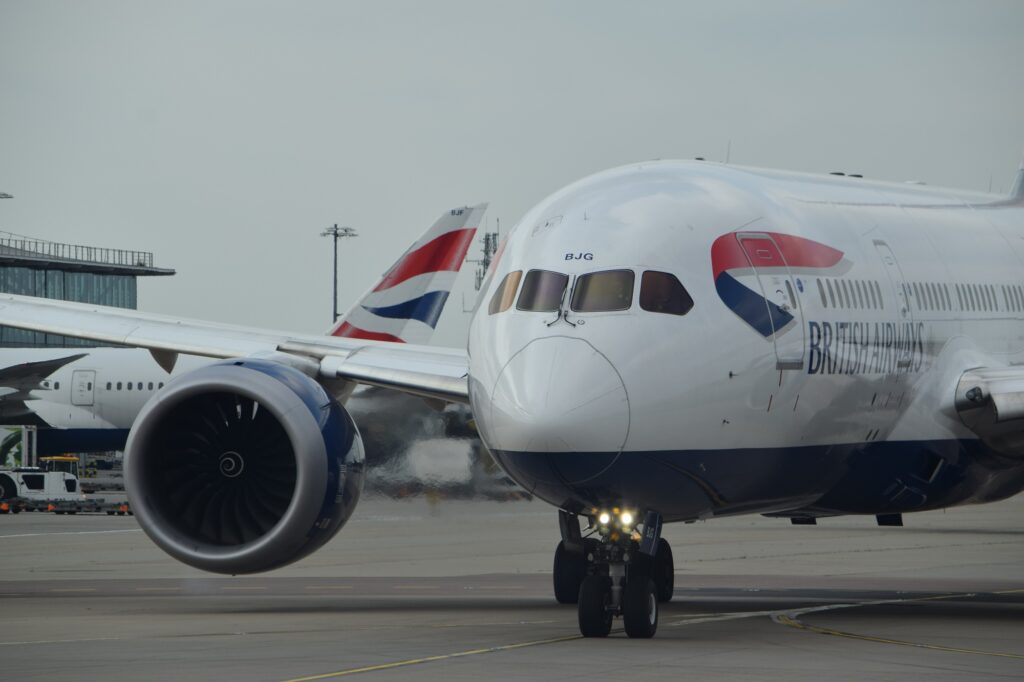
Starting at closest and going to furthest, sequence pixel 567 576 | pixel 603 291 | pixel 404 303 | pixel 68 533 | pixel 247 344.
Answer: pixel 603 291 → pixel 567 576 → pixel 247 344 → pixel 68 533 → pixel 404 303

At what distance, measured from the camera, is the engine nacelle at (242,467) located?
17438mm

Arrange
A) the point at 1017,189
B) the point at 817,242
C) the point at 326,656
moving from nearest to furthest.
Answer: the point at 326,656, the point at 817,242, the point at 1017,189

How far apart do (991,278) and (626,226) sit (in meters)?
6.36

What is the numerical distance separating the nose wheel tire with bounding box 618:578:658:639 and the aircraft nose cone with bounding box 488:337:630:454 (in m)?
1.37

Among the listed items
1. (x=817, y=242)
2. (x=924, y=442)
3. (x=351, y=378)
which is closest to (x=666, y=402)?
(x=817, y=242)

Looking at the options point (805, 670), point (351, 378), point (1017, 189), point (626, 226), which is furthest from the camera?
point (1017, 189)

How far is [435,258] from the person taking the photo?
133ft

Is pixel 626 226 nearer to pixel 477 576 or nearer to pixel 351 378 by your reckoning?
pixel 351 378

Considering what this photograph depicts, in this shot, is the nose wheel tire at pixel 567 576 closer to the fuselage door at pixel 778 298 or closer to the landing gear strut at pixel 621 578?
the landing gear strut at pixel 621 578

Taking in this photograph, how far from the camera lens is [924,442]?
17.4m

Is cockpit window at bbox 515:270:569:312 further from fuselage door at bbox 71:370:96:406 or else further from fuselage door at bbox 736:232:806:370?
fuselage door at bbox 71:370:96:406

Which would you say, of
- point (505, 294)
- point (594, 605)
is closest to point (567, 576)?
point (594, 605)

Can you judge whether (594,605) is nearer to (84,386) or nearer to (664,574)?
(664,574)

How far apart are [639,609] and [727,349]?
7.39ft
